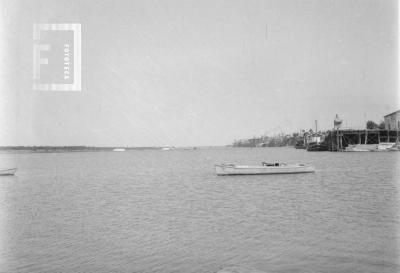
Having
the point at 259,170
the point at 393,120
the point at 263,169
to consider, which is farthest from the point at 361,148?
the point at 259,170

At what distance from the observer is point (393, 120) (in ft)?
432

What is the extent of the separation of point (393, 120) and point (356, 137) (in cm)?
1316

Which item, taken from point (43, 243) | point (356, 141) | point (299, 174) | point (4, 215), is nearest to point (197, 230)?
point (43, 243)

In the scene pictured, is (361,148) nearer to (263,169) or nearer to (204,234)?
(263,169)

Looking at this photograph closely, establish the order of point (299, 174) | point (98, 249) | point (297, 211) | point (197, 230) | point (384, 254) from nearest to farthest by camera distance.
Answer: point (384, 254) → point (98, 249) → point (197, 230) → point (297, 211) → point (299, 174)

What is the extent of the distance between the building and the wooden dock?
8.03 feet

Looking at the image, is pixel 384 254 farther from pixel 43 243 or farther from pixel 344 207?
pixel 43 243

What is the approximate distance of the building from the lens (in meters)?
127

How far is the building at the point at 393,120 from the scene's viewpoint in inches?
4988

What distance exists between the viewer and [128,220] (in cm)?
1953

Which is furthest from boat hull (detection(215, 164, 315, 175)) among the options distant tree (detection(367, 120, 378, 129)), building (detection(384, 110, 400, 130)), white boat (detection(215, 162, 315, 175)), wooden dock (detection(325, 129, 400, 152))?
distant tree (detection(367, 120, 378, 129))

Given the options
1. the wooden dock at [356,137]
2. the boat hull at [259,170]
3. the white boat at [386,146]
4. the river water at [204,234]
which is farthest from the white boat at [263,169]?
the wooden dock at [356,137]

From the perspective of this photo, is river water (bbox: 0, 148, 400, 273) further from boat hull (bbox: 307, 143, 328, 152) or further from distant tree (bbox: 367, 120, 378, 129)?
distant tree (bbox: 367, 120, 378, 129)

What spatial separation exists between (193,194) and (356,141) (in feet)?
397
